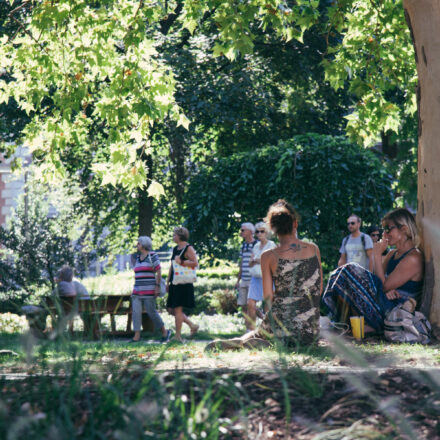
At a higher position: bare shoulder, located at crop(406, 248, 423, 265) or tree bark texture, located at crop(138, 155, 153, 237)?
tree bark texture, located at crop(138, 155, 153, 237)

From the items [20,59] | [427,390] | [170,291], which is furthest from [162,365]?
[20,59]

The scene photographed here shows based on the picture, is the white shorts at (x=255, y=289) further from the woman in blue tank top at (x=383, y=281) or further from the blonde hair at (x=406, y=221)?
the blonde hair at (x=406, y=221)

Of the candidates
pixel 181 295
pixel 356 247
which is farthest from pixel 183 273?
pixel 356 247

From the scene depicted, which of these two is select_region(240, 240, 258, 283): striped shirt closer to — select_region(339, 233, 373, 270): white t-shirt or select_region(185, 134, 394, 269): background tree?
select_region(339, 233, 373, 270): white t-shirt

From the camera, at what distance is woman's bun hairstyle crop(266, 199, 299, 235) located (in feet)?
19.2

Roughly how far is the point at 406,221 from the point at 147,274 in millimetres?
4774

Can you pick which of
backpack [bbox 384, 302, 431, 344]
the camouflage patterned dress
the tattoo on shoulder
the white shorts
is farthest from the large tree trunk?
the white shorts

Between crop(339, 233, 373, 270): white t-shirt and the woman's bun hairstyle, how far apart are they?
4.21 metres

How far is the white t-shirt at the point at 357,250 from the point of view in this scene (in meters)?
9.88

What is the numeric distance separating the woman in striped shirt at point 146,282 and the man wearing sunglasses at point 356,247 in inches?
107

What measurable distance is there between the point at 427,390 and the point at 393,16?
7.02 metres

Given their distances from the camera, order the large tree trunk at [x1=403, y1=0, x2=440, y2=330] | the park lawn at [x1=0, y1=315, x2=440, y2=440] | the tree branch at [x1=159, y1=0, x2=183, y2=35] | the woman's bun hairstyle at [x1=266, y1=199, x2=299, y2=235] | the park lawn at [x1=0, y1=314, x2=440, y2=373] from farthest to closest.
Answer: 1. the tree branch at [x1=159, y1=0, x2=183, y2=35]
2. the large tree trunk at [x1=403, y1=0, x2=440, y2=330]
3. the woman's bun hairstyle at [x1=266, y1=199, x2=299, y2=235]
4. the park lawn at [x1=0, y1=314, x2=440, y2=373]
5. the park lawn at [x1=0, y1=315, x2=440, y2=440]

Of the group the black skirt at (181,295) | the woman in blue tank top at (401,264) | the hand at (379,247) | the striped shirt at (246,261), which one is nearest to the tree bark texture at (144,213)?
the striped shirt at (246,261)

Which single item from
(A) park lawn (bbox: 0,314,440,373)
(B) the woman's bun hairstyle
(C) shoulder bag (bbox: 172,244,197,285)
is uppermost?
(B) the woman's bun hairstyle
